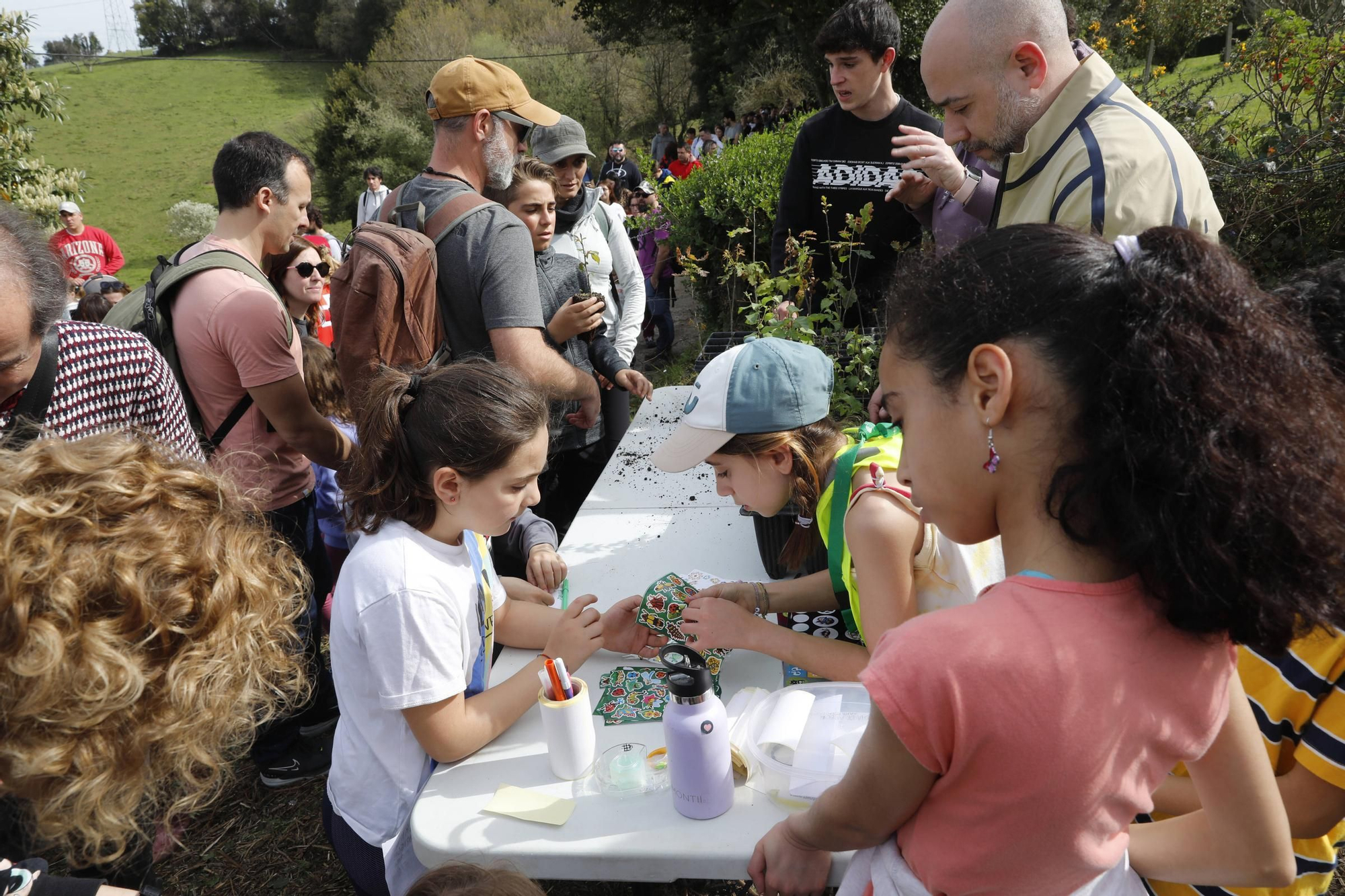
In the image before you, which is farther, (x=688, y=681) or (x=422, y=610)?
(x=422, y=610)

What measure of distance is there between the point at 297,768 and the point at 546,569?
4.77 feet

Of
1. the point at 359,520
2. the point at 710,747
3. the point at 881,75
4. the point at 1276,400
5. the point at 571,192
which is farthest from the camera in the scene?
the point at 571,192

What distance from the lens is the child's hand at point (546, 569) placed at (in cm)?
218

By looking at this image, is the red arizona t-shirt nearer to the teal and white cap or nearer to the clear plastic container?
the teal and white cap

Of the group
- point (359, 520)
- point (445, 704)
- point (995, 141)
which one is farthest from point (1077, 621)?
point (995, 141)

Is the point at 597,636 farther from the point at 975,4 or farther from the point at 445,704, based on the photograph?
the point at 975,4

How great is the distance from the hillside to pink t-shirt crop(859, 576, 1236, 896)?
26.5 meters

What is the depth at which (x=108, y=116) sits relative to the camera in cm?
3984

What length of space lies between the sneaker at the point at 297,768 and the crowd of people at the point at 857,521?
0.94ft

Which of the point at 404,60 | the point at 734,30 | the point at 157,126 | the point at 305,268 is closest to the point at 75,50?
the point at 157,126

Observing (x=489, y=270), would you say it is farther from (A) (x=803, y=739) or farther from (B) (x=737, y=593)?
(A) (x=803, y=739)

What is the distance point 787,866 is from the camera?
117 centimetres

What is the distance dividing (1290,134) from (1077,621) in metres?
4.79

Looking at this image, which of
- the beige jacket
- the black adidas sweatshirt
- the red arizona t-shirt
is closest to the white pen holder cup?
the beige jacket
